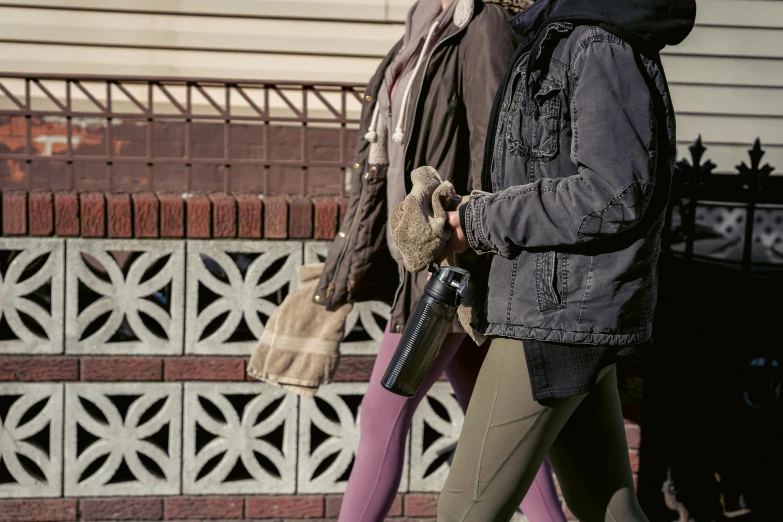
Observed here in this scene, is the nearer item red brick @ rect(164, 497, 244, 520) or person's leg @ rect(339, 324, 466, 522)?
person's leg @ rect(339, 324, 466, 522)

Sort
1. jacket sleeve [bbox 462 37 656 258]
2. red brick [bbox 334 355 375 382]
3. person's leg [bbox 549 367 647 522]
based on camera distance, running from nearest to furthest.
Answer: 1. jacket sleeve [bbox 462 37 656 258]
2. person's leg [bbox 549 367 647 522]
3. red brick [bbox 334 355 375 382]

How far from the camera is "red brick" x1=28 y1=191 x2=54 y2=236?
130 inches

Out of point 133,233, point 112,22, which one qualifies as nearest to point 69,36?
point 112,22

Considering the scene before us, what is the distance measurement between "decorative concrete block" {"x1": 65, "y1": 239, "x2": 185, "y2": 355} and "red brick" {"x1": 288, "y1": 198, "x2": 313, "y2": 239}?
0.42m

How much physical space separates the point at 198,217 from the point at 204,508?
3.71ft

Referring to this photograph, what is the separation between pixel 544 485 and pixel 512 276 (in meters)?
1.00

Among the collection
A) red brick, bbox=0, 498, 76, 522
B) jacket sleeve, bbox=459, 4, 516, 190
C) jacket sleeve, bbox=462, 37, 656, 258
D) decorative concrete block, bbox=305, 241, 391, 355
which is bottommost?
red brick, bbox=0, 498, 76, 522

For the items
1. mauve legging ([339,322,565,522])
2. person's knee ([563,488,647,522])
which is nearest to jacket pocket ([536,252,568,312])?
person's knee ([563,488,647,522])

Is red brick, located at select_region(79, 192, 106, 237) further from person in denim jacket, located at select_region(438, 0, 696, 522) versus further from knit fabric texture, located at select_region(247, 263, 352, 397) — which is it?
person in denim jacket, located at select_region(438, 0, 696, 522)

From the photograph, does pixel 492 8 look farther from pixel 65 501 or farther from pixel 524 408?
pixel 65 501

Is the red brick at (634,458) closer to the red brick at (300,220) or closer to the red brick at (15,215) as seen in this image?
the red brick at (300,220)

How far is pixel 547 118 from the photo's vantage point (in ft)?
6.46

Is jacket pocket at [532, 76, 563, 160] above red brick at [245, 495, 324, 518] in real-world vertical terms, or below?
above

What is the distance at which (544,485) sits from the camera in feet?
9.05
